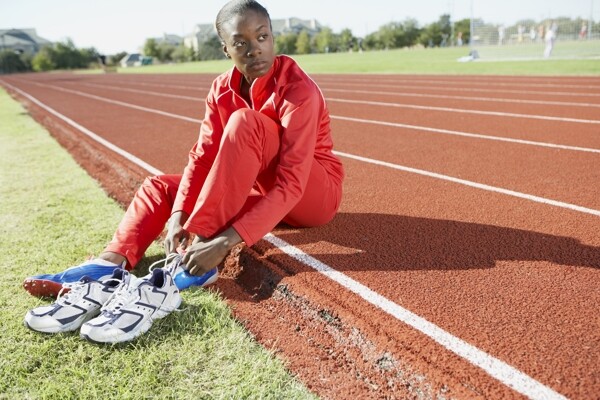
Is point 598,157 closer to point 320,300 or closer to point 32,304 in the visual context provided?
point 320,300

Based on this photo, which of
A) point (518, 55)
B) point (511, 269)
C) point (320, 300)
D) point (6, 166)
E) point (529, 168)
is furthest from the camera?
point (518, 55)

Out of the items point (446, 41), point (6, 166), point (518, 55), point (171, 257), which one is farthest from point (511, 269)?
point (446, 41)

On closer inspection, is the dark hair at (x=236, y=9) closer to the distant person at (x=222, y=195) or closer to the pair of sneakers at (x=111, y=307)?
the distant person at (x=222, y=195)

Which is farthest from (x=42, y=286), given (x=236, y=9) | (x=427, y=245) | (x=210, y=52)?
(x=210, y=52)

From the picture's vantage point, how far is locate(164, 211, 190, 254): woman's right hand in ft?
8.45

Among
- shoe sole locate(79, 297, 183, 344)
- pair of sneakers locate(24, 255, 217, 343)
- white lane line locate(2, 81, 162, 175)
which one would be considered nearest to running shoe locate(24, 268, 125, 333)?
pair of sneakers locate(24, 255, 217, 343)

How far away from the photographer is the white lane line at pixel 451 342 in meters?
1.71

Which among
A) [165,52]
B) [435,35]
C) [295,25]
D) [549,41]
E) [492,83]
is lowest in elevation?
[492,83]

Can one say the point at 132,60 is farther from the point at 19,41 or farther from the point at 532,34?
the point at 532,34

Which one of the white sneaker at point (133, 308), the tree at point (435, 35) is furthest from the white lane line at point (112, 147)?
the tree at point (435, 35)

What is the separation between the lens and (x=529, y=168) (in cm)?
452

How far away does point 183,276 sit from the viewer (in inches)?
101

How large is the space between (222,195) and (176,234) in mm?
396

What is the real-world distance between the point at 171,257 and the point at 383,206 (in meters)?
1.68
